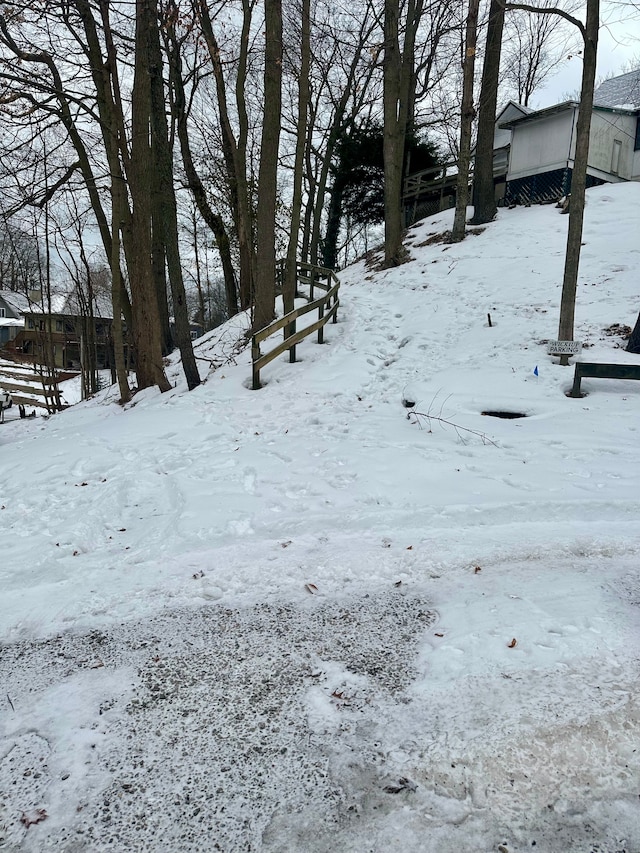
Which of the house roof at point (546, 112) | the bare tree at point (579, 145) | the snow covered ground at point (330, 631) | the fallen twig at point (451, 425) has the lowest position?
the snow covered ground at point (330, 631)

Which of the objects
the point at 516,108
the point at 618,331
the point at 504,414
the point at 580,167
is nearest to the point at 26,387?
the point at 504,414

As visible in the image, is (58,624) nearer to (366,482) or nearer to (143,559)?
(143,559)

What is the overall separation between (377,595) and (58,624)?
2036 millimetres

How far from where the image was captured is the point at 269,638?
2.96 m

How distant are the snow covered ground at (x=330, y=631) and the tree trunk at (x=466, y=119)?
10445mm

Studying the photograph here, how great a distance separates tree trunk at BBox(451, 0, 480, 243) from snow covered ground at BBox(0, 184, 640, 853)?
10.4 m

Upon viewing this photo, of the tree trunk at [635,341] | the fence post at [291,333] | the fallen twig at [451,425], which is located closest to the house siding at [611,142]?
the tree trunk at [635,341]

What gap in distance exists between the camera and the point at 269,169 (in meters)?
11.1

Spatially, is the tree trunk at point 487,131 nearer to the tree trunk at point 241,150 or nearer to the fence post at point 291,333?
the tree trunk at point 241,150

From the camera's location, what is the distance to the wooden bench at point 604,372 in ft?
22.4

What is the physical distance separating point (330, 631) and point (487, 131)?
1872 centimetres

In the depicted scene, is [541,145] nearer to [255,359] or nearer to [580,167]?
[580,167]

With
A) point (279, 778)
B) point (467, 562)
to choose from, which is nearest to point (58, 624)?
point (279, 778)

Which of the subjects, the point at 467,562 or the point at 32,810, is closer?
the point at 32,810
